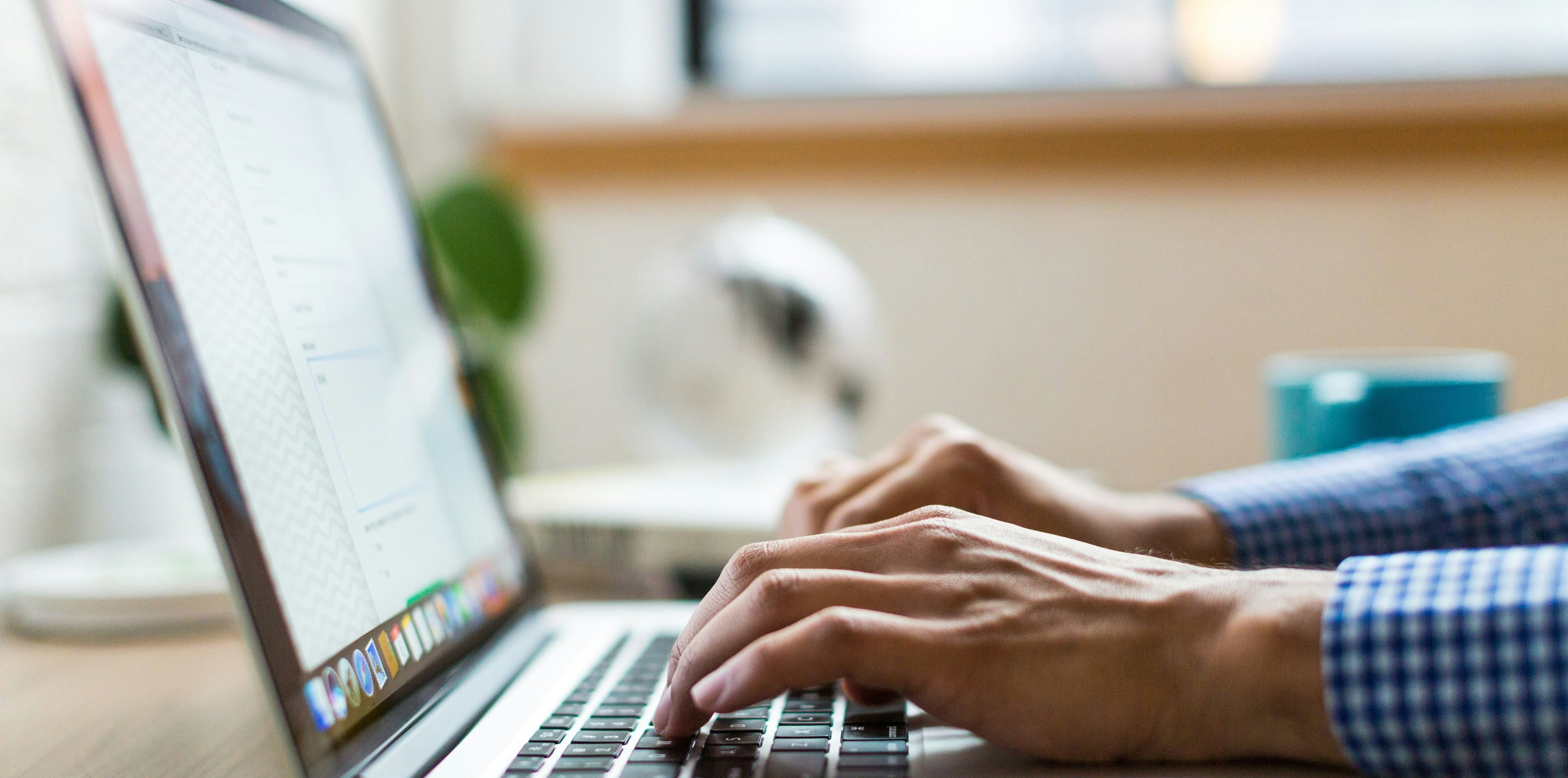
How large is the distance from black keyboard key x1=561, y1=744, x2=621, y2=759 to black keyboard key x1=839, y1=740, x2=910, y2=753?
0.25 feet

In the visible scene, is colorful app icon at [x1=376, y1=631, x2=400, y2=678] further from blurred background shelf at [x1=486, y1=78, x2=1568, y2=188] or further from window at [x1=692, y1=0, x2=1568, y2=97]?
window at [x1=692, y1=0, x2=1568, y2=97]

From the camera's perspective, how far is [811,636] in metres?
0.38

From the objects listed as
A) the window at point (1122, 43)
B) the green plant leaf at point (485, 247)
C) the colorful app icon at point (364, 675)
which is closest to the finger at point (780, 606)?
the colorful app icon at point (364, 675)

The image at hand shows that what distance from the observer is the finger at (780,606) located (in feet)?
1.30

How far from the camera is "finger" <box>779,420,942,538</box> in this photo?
57cm

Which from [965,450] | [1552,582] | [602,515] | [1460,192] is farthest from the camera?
[1460,192]

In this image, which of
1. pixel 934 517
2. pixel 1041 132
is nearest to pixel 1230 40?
pixel 1041 132

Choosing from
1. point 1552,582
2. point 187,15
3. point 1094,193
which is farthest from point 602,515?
point 1094,193

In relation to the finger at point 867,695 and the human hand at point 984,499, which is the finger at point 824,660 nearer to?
the finger at point 867,695

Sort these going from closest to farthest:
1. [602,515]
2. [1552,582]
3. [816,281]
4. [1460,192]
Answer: [1552,582]
[602,515]
[816,281]
[1460,192]

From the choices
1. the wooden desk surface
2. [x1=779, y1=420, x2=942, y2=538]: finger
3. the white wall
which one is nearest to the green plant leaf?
the white wall

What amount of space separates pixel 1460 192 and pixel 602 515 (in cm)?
108

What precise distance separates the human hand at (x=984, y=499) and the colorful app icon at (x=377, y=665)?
0.68 ft

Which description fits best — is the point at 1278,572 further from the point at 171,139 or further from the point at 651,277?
the point at 651,277
